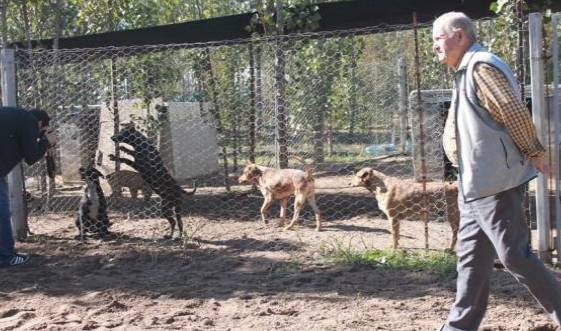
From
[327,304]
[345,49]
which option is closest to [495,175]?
[327,304]

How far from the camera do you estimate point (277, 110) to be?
791cm

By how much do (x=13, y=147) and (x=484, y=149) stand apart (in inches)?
167

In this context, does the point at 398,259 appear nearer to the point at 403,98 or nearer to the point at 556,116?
the point at 556,116

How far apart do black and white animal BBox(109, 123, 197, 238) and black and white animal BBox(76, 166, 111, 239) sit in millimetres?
457

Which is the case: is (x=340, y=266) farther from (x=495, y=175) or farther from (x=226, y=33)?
(x=226, y=33)

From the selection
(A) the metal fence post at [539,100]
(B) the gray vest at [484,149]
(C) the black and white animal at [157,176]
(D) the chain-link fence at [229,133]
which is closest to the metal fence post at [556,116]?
(A) the metal fence post at [539,100]

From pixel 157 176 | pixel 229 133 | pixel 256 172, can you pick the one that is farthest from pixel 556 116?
pixel 229 133

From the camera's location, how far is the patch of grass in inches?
206

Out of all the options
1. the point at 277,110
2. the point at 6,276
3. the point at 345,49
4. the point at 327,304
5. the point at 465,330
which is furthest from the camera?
the point at 345,49

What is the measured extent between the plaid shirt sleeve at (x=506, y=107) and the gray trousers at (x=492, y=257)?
222 millimetres

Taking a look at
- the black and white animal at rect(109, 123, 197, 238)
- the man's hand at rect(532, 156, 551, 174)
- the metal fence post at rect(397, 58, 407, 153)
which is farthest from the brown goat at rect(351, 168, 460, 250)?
the metal fence post at rect(397, 58, 407, 153)

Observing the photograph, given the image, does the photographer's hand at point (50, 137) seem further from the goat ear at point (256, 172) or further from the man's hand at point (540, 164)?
the man's hand at point (540, 164)

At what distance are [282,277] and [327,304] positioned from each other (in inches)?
33.3

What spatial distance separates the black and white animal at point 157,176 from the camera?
7.11 meters
